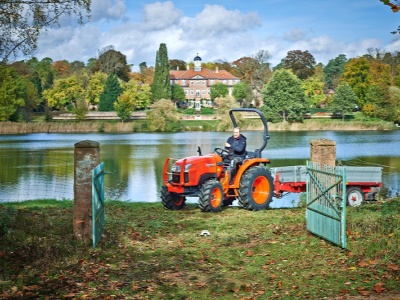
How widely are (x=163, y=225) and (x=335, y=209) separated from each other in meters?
3.72

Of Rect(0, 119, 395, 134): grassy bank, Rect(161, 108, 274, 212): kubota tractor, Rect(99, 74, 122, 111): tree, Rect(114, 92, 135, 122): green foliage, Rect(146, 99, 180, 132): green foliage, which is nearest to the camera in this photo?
Rect(161, 108, 274, 212): kubota tractor

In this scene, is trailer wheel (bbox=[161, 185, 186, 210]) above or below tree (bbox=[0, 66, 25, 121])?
below

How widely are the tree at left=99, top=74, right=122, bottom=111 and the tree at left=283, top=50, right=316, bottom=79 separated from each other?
34.0 metres

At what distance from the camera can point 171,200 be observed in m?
13.9

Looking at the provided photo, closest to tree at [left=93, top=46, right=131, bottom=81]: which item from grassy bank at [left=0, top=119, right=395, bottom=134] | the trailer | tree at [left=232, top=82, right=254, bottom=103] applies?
tree at [left=232, top=82, right=254, bottom=103]

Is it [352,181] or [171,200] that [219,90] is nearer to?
[352,181]

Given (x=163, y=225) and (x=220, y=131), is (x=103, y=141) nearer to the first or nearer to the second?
(x=220, y=131)

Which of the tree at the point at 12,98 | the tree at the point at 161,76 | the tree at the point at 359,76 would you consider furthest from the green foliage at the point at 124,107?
the tree at the point at 359,76

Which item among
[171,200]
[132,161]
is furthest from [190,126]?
[171,200]

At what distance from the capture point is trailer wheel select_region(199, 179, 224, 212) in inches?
506

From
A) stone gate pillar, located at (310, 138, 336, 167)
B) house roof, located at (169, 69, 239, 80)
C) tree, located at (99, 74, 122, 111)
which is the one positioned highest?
house roof, located at (169, 69, 239, 80)

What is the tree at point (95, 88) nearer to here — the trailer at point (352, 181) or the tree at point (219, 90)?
the tree at point (219, 90)

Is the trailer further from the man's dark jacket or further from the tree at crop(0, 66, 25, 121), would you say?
the tree at crop(0, 66, 25, 121)

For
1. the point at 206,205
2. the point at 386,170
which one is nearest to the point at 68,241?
the point at 206,205
